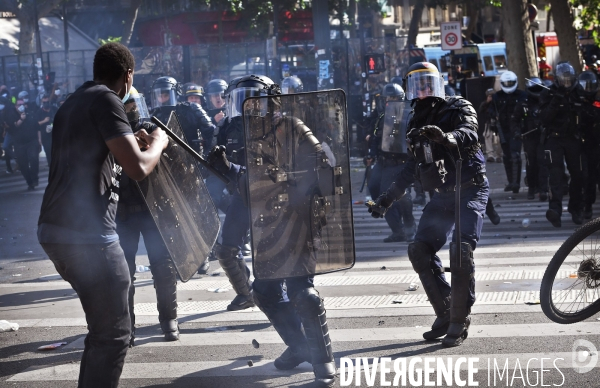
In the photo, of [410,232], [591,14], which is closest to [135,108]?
[410,232]

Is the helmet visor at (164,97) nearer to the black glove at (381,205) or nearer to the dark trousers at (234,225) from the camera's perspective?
the dark trousers at (234,225)

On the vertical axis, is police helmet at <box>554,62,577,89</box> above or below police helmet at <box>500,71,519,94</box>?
above

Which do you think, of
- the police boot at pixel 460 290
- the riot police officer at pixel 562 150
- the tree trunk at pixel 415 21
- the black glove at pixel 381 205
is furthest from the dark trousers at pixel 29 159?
the tree trunk at pixel 415 21

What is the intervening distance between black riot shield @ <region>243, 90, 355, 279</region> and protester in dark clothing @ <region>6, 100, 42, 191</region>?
14073 mm

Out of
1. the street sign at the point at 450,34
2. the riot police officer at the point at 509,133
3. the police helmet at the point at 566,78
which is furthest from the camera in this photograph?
the street sign at the point at 450,34

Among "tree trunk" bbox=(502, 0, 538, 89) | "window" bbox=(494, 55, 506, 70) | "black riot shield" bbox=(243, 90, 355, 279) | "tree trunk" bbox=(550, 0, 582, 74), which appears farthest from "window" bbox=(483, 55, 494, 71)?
"black riot shield" bbox=(243, 90, 355, 279)

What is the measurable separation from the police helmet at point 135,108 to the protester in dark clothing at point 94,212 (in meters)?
2.36

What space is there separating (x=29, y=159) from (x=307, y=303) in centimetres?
1451

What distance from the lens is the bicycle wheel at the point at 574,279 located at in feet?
17.7

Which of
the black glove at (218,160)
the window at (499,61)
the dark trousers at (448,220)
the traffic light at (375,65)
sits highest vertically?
the traffic light at (375,65)

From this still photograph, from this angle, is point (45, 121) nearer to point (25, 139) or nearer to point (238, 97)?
point (25, 139)

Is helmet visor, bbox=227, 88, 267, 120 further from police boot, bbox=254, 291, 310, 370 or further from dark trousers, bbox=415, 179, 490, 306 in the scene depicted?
police boot, bbox=254, 291, 310, 370

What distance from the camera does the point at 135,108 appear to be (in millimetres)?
6504

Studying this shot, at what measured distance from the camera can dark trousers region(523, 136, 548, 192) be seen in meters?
13.5
